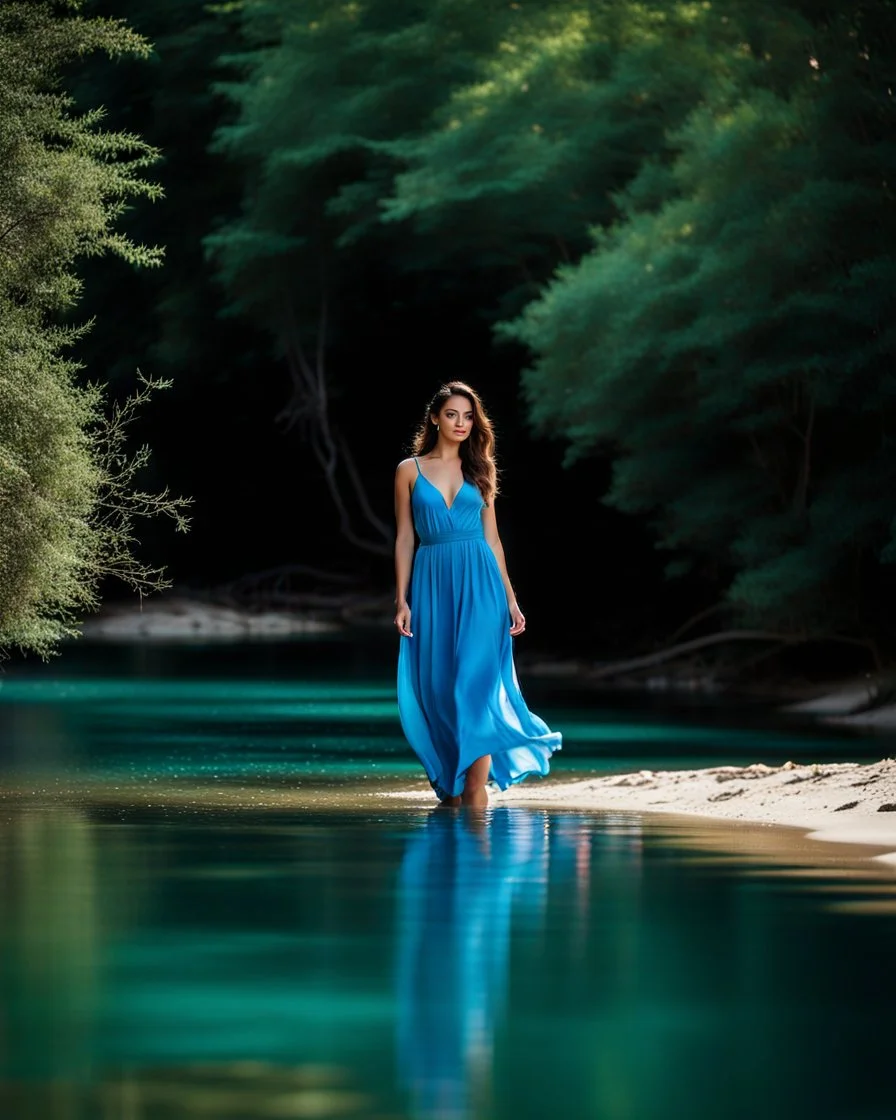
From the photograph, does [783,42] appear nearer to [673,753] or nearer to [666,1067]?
[673,753]

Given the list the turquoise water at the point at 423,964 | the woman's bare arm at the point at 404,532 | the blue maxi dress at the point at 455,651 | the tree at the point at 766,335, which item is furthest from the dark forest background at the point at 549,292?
the turquoise water at the point at 423,964

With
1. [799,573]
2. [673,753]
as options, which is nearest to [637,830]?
[673,753]

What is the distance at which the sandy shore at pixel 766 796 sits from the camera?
961 cm

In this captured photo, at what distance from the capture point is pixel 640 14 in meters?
31.4

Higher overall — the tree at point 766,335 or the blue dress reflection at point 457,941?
the tree at point 766,335

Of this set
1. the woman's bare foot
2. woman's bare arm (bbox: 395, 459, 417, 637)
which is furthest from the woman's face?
the woman's bare foot

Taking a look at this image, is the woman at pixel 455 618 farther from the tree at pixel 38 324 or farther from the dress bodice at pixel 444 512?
the tree at pixel 38 324

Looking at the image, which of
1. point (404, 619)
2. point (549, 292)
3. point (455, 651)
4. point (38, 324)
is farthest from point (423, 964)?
point (549, 292)

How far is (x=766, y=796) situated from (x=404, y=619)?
1.72 meters

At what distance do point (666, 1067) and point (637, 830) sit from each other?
4.72m

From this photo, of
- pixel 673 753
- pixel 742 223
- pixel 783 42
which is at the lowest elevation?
pixel 673 753

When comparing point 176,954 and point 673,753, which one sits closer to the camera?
point 176,954

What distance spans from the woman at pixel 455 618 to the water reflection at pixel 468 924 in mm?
306

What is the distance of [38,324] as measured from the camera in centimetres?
1528
